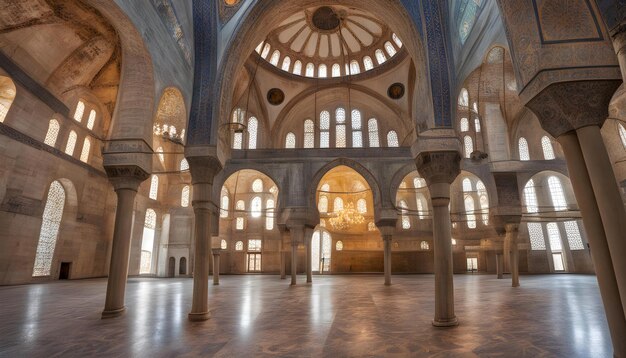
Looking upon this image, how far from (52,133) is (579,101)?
62.3 ft

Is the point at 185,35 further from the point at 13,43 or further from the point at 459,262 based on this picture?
the point at 459,262

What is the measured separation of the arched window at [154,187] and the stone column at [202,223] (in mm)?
17652

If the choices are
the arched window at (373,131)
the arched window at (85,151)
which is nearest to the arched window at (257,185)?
the arched window at (373,131)

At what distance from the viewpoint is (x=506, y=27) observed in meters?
4.28

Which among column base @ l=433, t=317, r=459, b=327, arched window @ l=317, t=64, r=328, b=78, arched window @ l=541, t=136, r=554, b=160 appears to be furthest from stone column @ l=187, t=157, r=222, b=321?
arched window @ l=541, t=136, r=554, b=160

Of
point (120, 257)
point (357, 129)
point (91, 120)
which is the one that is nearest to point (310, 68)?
point (357, 129)

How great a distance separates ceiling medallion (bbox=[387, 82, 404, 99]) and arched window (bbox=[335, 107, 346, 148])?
3.59 metres

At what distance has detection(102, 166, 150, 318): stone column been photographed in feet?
21.8

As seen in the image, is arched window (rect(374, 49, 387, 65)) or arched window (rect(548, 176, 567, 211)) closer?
arched window (rect(548, 176, 567, 211))

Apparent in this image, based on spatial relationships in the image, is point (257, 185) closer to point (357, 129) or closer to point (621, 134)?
point (357, 129)

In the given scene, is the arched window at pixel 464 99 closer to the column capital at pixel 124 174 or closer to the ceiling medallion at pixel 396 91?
the ceiling medallion at pixel 396 91

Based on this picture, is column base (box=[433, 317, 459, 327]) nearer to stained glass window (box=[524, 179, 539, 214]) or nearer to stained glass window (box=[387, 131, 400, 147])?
stained glass window (box=[387, 131, 400, 147])

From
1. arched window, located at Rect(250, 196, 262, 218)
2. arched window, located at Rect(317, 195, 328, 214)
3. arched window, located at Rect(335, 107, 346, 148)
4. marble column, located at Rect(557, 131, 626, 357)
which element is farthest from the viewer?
arched window, located at Rect(317, 195, 328, 214)

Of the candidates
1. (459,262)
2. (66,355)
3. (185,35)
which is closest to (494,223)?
(459,262)
